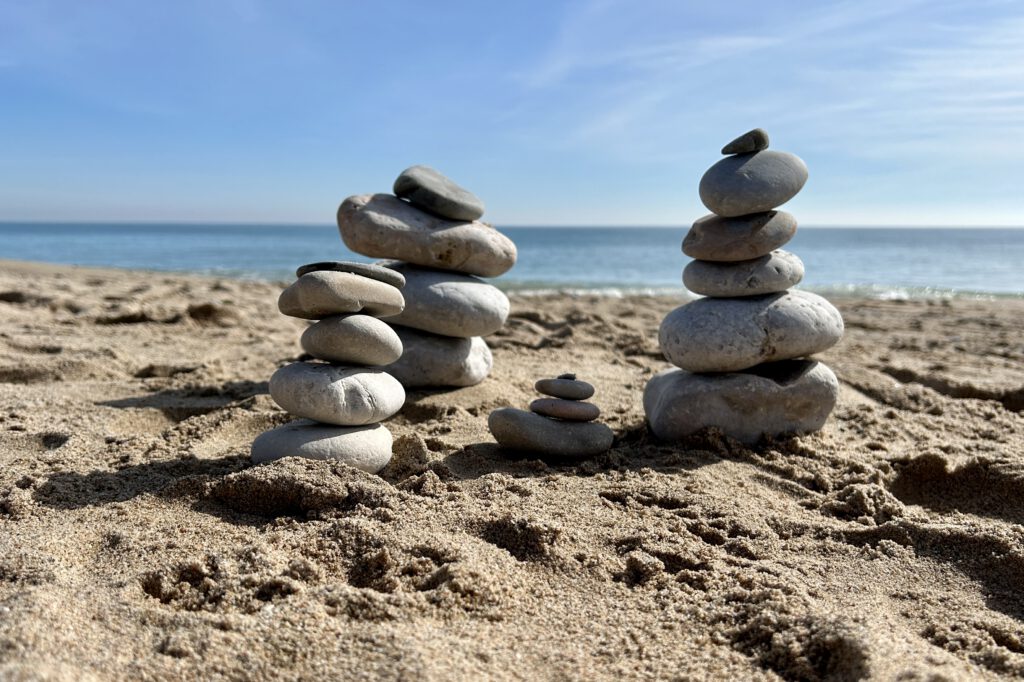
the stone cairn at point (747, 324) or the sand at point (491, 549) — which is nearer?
the sand at point (491, 549)

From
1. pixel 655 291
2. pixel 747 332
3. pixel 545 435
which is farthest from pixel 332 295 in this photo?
pixel 655 291

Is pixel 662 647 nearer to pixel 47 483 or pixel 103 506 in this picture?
pixel 103 506

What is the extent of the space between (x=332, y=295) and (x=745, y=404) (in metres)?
2.32

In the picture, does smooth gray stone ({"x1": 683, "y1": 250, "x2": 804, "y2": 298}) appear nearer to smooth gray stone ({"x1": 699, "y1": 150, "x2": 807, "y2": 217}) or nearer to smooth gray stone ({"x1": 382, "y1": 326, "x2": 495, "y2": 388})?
smooth gray stone ({"x1": 699, "y1": 150, "x2": 807, "y2": 217})

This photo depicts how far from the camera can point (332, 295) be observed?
11.2 ft

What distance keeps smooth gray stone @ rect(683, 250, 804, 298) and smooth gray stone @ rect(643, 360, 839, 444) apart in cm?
49

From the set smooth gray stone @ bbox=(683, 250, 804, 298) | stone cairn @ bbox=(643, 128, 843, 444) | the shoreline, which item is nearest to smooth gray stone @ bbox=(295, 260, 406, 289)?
stone cairn @ bbox=(643, 128, 843, 444)

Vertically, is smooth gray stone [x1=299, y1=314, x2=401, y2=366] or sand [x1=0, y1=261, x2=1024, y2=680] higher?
smooth gray stone [x1=299, y1=314, x2=401, y2=366]

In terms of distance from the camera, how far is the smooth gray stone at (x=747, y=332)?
159 inches

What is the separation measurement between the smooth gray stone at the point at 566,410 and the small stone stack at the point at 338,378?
773 millimetres

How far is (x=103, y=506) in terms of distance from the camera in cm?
293

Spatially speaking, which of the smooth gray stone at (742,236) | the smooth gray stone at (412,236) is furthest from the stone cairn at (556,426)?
the smooth gray stone at (412,236)

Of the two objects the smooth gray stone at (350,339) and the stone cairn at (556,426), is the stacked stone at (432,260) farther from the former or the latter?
the smooth gray stone at (350,339)

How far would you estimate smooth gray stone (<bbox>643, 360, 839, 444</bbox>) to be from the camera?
4043 mm
